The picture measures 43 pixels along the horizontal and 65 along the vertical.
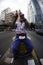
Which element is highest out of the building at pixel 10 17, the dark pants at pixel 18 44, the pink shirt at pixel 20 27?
the building at pixel 10 17

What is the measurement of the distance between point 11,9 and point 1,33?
0.25 metres

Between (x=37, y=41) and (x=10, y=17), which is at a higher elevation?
(x=10, y=17)

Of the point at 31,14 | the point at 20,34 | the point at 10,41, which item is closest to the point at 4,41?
the point at 10,41

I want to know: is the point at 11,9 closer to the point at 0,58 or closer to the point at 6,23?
the point at 6,23

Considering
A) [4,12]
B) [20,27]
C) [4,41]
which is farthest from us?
[4,41]

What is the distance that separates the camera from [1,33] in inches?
80.4

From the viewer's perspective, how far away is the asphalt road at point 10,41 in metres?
2.01

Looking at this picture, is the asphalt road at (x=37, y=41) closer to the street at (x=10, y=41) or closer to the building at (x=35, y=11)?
the street at (x=10, y=41)

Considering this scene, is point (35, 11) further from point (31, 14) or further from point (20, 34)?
point (20, 34)

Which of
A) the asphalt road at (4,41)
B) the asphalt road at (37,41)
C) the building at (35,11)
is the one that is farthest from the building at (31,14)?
the asphalt road at (4,41)

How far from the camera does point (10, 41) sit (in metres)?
2.02

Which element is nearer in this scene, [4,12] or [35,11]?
[35,11]

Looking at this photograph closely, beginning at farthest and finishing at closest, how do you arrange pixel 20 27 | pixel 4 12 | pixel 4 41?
pixel 4 41
pixel 4 12
pixel 20 27

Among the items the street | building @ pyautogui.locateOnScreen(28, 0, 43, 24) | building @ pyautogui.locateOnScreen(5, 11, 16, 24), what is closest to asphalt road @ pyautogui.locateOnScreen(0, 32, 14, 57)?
the street
